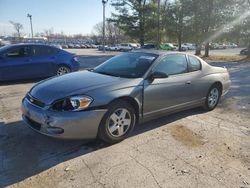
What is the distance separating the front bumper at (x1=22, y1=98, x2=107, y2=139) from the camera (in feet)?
12.0

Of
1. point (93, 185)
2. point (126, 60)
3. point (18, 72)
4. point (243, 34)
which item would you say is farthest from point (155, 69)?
point (243, 34)

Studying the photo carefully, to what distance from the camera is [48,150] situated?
3906 millimetres

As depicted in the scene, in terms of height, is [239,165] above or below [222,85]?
below

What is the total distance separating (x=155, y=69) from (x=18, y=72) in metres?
5.90

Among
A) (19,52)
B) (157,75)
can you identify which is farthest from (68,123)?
(19,52)

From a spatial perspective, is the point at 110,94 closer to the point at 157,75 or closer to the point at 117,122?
the point at 117,122

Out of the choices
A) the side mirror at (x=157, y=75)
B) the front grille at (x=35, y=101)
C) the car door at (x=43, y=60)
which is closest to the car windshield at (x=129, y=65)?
the side mirror at (x=157, y=75)

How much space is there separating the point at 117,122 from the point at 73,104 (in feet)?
2.55

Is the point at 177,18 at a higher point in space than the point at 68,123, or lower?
higher

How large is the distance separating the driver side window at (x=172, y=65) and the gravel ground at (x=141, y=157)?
1.00 metres

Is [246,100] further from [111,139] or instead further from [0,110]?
[0,110]

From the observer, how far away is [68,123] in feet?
11.9

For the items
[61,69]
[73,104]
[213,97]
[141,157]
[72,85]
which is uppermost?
[72,85]

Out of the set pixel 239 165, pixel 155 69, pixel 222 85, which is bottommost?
pixel 239 165
